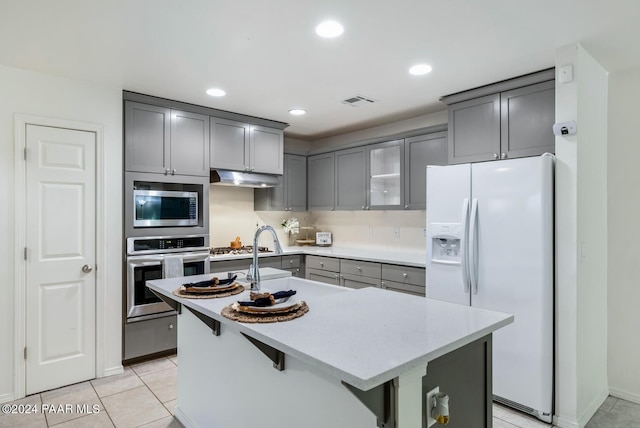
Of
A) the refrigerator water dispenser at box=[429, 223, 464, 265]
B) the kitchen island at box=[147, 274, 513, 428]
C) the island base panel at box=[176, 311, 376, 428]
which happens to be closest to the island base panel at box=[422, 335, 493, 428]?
the kitchen island at box=[147, 274, 513, 428]

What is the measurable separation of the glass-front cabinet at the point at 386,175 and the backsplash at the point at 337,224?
0.32 meters

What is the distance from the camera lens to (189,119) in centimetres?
370

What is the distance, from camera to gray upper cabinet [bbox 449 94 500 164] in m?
3.07

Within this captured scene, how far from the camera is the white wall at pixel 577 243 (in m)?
2.40

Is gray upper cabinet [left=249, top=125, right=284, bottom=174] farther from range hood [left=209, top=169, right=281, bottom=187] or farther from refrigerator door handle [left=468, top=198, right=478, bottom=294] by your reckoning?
refrigerator door handle [left=468, top=198, right=478, bottom=294]

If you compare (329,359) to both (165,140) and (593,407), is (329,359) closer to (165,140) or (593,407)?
(593,407)

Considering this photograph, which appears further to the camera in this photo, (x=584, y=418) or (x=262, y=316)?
(x=584, y=418)

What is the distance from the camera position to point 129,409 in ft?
8.66

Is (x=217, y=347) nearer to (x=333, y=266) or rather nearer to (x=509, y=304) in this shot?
(x=509, y=304)

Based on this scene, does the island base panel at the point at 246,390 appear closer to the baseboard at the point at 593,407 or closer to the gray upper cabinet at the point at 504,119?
the baseboard at the point at 593,407

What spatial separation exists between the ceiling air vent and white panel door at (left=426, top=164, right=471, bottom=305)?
958mm

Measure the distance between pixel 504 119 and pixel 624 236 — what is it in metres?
1.23

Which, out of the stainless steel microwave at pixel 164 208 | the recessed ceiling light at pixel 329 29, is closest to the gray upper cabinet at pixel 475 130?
the recessed ceiling light at pixel 329 29

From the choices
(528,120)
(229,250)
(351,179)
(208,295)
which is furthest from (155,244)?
(528,120)
